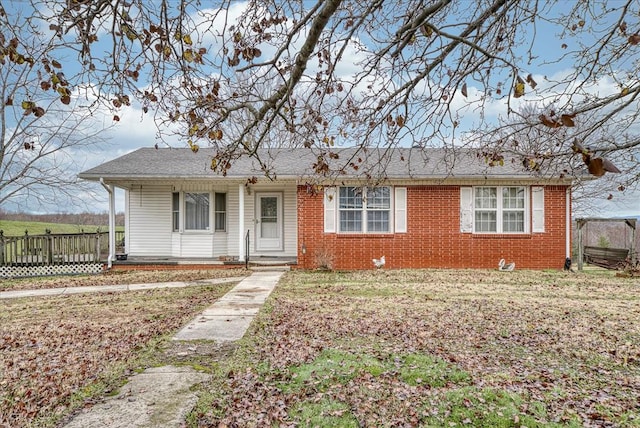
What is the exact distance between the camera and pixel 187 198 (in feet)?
48.2

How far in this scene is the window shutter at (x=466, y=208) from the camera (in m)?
13.9

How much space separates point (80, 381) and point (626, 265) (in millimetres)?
14525

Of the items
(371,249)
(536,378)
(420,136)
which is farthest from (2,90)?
(536,378)

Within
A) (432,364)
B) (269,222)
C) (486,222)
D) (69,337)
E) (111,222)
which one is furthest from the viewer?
(269,222)

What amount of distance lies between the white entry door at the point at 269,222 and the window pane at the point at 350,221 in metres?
2.23

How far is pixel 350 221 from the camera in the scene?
45.9 ft

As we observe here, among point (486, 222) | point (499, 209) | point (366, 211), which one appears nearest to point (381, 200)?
Result: point (366, 211)

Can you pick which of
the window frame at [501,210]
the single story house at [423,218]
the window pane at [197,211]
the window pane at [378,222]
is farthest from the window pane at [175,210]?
the window frame at [501,210]

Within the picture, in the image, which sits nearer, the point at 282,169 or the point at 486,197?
the point at 282,169

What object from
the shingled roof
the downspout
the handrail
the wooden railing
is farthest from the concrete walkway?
the wooden railing

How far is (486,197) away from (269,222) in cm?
716

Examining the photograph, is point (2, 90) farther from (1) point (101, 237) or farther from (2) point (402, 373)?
(2) point (402, 373)

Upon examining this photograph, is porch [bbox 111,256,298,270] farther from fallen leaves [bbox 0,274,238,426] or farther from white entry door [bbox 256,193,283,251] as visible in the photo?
fallen leaves [bbox 0,274,238,426]

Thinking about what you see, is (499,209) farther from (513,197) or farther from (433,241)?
(433,241)
